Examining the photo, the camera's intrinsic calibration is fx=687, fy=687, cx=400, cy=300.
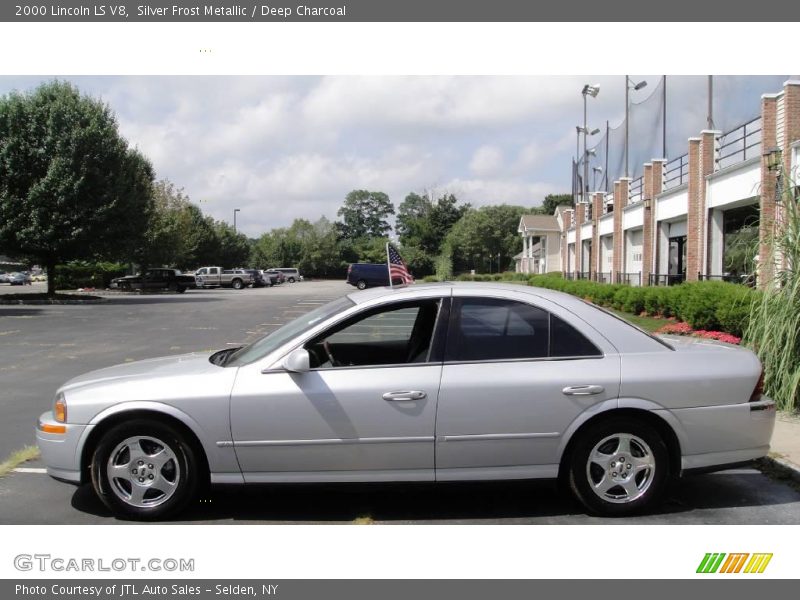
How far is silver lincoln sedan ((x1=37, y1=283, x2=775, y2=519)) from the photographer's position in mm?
4469

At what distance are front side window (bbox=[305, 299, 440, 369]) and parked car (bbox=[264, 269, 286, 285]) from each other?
58205mm

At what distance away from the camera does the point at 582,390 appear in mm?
4516

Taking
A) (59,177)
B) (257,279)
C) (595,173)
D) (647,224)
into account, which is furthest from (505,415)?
(257,279)

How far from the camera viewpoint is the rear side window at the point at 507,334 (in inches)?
185

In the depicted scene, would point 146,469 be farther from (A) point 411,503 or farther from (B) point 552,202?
(B) point 552,202

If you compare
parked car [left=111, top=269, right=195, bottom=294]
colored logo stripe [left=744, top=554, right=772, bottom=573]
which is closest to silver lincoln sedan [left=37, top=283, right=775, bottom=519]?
colored logo stripe [left=744, top=554, right=772, bottom=573]

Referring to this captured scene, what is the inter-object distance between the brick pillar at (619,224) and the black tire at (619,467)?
3082cm

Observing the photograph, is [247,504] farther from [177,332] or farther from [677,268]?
→ [677,268]

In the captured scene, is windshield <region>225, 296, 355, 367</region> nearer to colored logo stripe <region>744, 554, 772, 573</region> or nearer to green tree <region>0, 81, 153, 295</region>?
colored logo stripe <region>744, 554, 772, 573</region>

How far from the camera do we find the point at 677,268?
2738 centimetres

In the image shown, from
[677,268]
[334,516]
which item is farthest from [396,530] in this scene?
[677,268]

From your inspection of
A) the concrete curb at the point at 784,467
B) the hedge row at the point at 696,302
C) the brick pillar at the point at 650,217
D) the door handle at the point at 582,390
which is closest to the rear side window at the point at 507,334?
the door handle at the point at 582,390

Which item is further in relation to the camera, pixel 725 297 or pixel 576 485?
pixel 725 297

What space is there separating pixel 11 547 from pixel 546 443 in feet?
11.3
